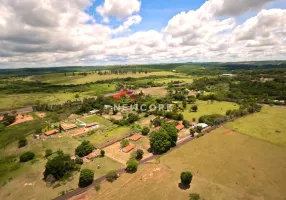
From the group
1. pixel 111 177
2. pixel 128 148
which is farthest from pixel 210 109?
pixel 111 177

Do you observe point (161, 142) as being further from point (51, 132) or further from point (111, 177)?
point (51, 132)

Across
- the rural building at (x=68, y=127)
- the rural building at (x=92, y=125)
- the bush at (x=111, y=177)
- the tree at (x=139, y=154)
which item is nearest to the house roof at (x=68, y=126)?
the rural building at (x=68, y=127)

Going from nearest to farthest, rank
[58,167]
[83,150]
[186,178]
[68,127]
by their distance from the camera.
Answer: [186,178]
[58,167]
[83,150]
[68,127]

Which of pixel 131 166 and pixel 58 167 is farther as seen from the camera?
pixel 131 166

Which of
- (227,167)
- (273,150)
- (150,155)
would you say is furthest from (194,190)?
(273,150)

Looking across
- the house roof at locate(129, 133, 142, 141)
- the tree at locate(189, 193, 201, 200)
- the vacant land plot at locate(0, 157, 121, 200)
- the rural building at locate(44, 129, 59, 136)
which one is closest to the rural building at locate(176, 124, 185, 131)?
the house roof at locate(129, 133, 142, 141)

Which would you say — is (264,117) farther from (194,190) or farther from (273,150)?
(194,190)
